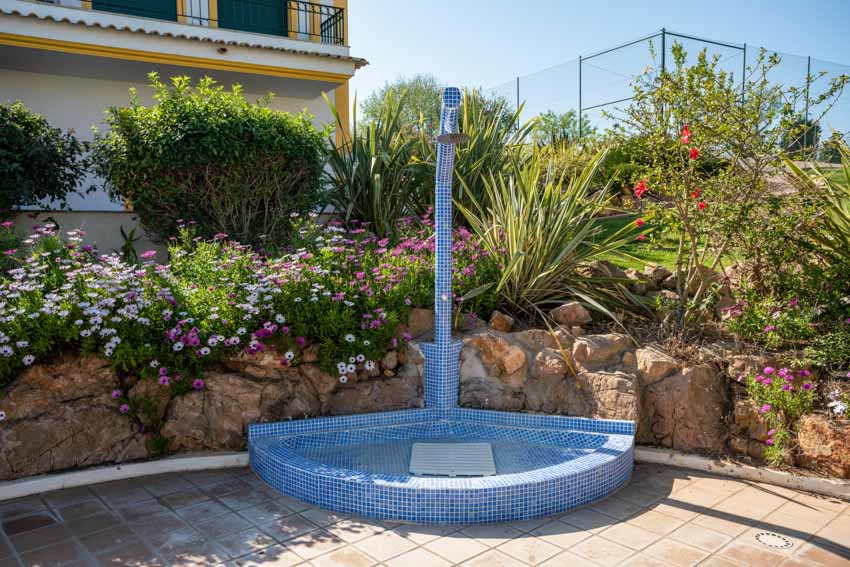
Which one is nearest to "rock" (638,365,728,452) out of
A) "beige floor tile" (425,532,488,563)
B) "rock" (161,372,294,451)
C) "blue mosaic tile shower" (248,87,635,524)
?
"blue mosaic tile shower" (248,87,635,524)

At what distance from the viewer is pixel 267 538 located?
3.34 m

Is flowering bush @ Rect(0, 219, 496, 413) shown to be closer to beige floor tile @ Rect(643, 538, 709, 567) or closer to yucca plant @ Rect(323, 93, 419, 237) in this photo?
yucca plant @ Rect(323, 93, 419, 237)

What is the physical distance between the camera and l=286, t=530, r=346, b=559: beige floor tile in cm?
320

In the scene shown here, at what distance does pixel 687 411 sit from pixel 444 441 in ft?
5.73

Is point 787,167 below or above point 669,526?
above

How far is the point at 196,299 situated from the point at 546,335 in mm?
2673

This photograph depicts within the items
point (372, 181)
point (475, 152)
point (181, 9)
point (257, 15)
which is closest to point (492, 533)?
point (372, 181)

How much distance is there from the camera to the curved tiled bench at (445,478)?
3576 millimetres

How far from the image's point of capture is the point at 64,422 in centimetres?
404

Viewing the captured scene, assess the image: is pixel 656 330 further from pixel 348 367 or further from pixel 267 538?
pixel 267 538

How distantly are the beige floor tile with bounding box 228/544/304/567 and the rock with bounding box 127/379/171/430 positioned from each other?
61.2 inches

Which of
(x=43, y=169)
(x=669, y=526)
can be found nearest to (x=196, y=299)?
(x=669, y=526)

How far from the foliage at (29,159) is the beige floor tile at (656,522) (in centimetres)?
672

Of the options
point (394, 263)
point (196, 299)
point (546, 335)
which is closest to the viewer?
point (196, 299)
